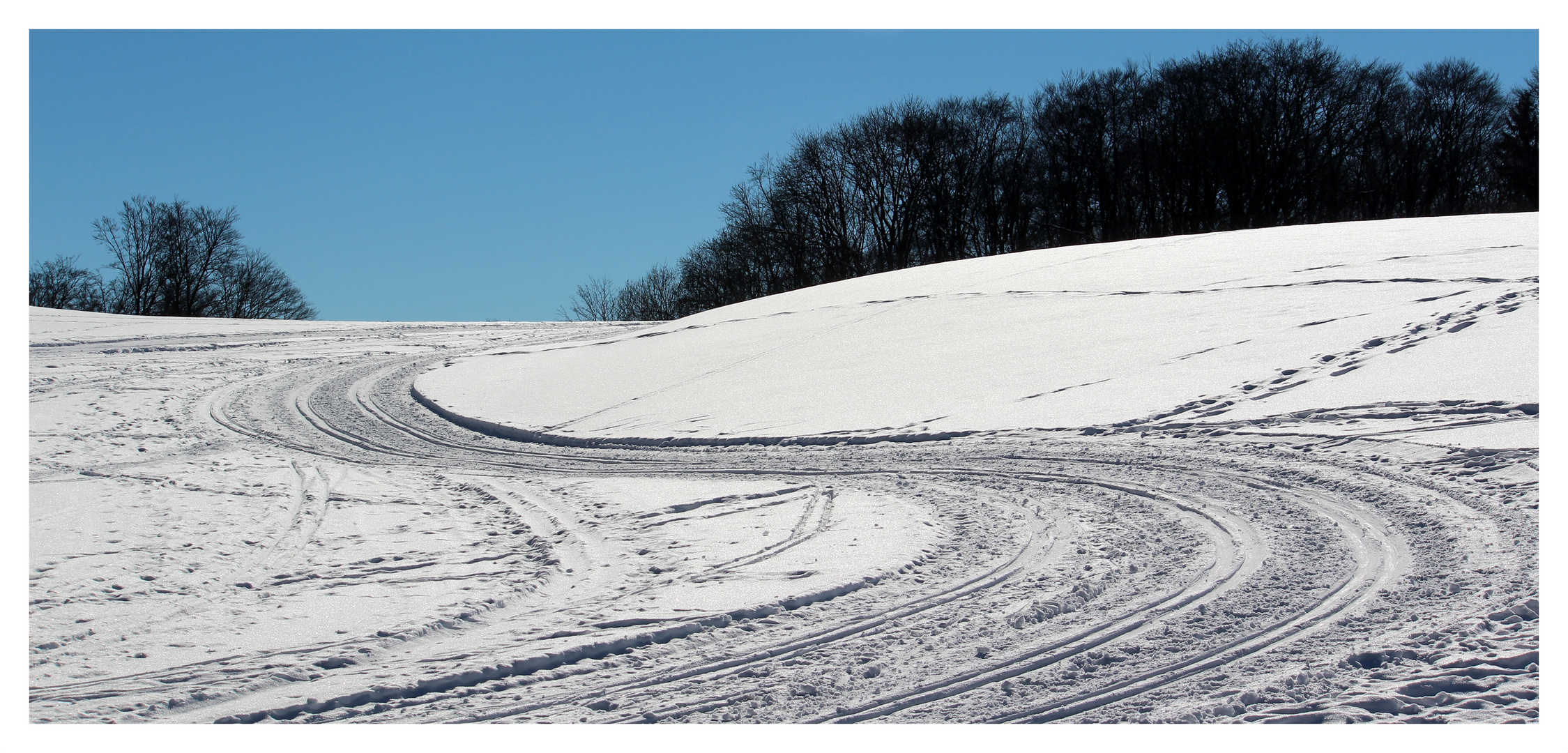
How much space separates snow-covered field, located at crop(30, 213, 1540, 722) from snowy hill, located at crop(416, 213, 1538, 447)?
62 millimetres

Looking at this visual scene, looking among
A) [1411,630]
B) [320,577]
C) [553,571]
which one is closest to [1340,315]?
[1411,630]

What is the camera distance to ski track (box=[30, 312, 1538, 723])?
3.26 metres

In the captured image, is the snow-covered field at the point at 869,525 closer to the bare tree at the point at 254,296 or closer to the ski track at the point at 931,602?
the ski track at the point at 931,602

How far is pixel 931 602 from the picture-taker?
163 inches

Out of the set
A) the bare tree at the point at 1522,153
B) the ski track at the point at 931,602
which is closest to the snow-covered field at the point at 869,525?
the ski track at the point at 931,602

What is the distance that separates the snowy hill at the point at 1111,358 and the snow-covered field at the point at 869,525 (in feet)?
0.20

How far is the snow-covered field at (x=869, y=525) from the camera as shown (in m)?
3.37

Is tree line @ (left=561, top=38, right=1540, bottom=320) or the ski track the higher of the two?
tree line @ (left=561, top=38, right=1540, bottom=320)

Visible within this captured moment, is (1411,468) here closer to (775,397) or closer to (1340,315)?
(1340,315)

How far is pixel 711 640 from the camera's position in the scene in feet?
12.5

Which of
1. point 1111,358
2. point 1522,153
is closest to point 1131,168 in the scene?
point 1522,153

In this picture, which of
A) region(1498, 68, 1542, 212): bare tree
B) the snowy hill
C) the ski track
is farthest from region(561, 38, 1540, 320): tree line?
the ski track

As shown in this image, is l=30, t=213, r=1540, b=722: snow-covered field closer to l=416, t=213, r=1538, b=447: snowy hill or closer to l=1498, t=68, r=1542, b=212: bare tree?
l=416, t=213, r=1538, b=447: snowy hill

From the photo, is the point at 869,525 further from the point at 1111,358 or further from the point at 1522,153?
the point at 1522,153
